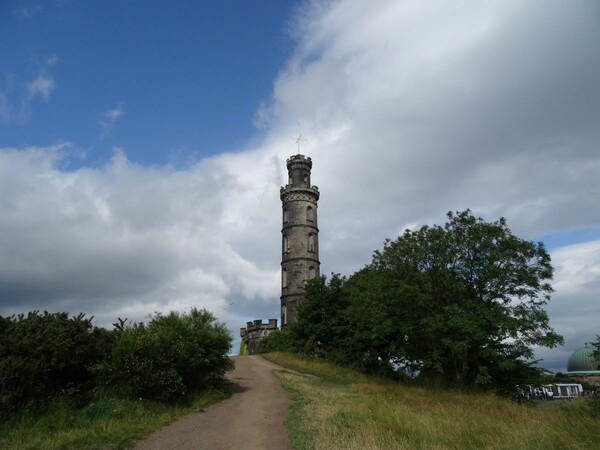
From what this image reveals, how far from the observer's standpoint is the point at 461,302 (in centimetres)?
2444

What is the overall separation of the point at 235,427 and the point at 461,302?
15.1 metres

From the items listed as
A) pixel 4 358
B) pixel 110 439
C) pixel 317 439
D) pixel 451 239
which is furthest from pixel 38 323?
pixel 451 239

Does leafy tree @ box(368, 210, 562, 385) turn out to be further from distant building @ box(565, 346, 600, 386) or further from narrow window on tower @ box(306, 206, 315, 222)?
distant building @ box(565, 346, 600, 386)

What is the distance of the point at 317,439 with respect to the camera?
438 inches

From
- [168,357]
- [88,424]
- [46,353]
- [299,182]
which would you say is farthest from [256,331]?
[88,424]

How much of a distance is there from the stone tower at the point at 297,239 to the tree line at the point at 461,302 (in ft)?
82.3

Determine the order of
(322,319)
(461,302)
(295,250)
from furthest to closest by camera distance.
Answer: (295,250)
(322,319)
(461,302)

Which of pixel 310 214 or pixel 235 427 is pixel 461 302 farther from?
pixel 310 214

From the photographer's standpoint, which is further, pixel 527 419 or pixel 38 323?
pixel 38 323

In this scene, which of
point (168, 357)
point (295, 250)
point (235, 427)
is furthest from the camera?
point (295, 250)

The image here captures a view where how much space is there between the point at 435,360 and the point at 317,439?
14.7 m

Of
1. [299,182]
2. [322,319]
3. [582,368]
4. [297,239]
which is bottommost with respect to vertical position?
[582,368]

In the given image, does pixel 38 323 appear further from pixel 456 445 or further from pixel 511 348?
pixel 511 348

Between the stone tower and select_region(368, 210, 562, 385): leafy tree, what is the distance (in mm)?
26920
